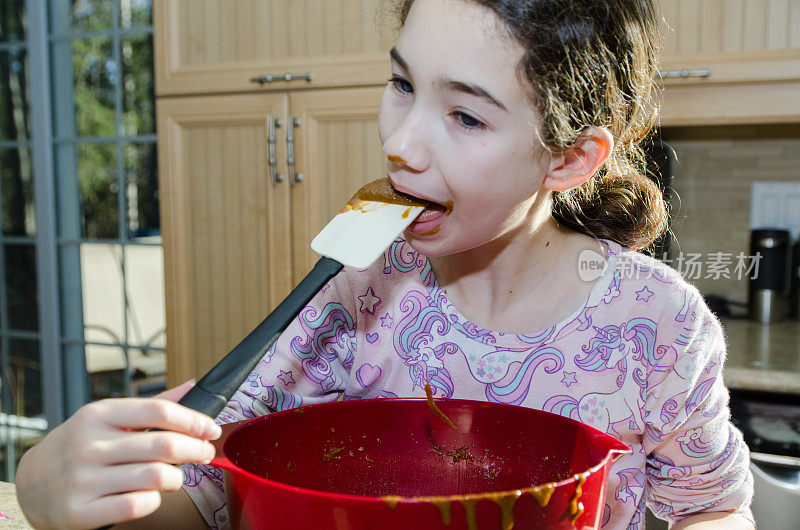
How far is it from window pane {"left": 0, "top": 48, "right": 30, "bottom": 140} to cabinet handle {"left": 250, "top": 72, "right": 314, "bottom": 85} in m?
1.32

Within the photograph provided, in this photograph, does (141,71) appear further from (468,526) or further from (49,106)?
(468,526)

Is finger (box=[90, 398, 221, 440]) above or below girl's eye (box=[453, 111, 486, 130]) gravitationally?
below

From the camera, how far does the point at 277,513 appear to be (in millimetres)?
404

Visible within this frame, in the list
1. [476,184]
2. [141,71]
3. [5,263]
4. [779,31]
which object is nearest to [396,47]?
[476,184]

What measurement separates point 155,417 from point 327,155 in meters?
1.40

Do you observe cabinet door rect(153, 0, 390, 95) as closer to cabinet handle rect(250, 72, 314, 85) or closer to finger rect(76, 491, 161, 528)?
cabinet handle rect(250, 72, 314, 85)

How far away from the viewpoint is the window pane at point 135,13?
8.00ft

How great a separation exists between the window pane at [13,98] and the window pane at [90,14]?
29cm

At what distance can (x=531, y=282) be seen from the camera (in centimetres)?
85

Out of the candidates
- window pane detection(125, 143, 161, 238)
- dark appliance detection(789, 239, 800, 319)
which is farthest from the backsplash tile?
window pane detection(125, 143, 161, 238)

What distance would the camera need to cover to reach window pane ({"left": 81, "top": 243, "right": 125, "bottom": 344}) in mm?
2611

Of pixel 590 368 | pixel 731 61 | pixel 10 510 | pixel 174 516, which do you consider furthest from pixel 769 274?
pixel 10 510

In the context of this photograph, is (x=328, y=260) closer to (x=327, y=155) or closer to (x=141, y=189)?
(x=327, y=155)

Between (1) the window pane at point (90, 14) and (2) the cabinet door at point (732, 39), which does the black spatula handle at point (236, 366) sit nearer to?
(2) the cabinet door at point (732, 39)
